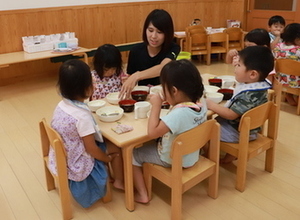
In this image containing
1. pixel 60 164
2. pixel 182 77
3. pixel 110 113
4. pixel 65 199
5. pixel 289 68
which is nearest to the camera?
pixel 182 77

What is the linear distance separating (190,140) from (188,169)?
0.26m

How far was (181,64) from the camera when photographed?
161 cm

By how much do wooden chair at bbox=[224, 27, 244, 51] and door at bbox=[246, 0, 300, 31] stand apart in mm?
803

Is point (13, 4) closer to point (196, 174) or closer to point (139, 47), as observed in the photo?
point (139, 47)

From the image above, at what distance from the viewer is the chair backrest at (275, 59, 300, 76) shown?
10.4 ft

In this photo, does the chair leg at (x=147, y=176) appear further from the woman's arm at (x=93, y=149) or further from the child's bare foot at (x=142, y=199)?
the woman's arm at (x=93, y=149)

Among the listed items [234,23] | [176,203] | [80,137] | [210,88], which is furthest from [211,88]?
[234,23]

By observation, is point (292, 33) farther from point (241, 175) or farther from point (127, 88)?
point (127, 88)

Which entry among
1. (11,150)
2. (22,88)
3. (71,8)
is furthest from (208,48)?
(11,150)

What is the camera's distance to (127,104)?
6.55 ft

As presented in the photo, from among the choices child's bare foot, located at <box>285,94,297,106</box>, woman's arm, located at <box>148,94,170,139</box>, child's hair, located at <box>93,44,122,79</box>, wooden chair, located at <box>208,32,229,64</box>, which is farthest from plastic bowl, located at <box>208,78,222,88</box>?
wooden chair, located at <box>208,32,229,64</box>

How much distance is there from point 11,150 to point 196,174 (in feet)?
5.87

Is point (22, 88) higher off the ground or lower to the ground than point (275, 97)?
lower

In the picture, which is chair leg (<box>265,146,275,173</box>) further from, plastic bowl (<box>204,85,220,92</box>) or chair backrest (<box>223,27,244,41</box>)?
chair backrest (<box>223,27,244,41</box>)
